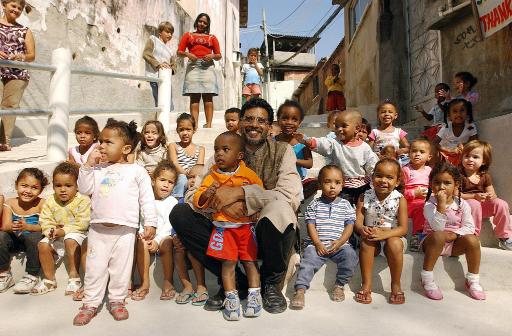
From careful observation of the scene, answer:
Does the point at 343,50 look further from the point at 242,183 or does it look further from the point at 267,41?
the point at 267,41

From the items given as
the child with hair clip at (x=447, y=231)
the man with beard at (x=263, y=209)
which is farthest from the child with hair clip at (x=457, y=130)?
the man with beard at (x=263, y=209)

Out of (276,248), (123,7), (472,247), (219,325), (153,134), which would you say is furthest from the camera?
(123,7)

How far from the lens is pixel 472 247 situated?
8.35ft

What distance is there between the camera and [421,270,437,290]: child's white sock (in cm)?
252

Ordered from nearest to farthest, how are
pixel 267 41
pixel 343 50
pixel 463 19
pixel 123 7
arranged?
pixel 463 19
pixel 123 7
pixel 343 50
pixel 267 41

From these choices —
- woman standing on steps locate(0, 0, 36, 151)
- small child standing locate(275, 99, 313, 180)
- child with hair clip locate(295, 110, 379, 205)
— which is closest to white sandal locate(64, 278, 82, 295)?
small child standing locate(275, 99, 313, 180)

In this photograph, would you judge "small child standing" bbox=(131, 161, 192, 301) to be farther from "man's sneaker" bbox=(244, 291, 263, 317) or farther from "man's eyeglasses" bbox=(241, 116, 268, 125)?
"man's eyeglasses" bbox=(241, 116, 268, 125)

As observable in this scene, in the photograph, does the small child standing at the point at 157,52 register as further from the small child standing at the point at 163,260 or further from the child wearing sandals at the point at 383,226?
the child wearing sandals at the point at 383,226

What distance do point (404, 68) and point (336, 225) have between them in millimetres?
6995

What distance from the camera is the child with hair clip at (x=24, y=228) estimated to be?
259 centimetres

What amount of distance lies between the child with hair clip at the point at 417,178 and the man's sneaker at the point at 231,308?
1.43m

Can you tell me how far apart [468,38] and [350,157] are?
3717 mm

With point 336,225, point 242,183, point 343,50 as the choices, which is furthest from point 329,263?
point 343,50

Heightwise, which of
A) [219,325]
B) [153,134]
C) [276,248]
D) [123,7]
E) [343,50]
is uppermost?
[343,50]
